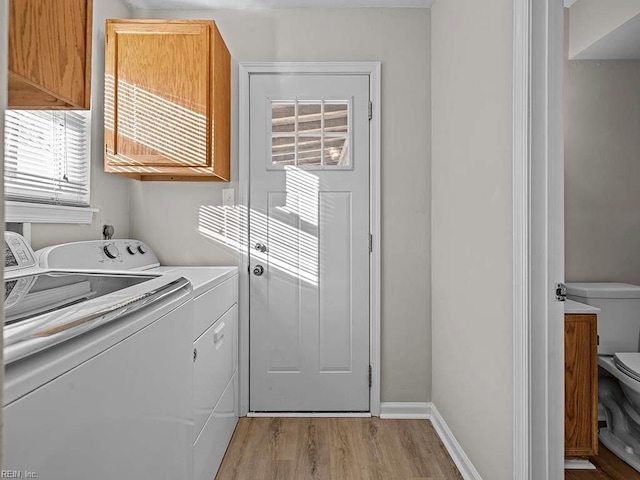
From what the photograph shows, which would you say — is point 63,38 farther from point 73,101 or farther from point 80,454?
point 80,454

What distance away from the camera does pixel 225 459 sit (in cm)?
215

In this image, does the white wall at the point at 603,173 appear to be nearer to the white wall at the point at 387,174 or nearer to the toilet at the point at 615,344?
the toilet at the point at 615,344

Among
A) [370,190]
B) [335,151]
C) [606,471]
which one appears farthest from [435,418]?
[335,151]

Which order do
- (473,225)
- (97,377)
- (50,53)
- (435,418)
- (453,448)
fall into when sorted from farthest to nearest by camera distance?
(435,418)
(453,448)
(473,225)
(50,53)
(97,377)

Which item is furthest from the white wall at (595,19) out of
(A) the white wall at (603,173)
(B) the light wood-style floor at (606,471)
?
(B) the light wood-style floor at (606,471)

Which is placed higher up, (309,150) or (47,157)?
(309,150)

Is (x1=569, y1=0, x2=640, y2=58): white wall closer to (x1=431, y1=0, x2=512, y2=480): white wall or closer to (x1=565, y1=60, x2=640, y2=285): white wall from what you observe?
(x1=565, y1=60, x2=640, y2=285): white wall

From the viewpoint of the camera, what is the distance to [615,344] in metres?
2.38

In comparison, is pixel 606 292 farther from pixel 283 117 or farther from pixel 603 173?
pixel 283 117

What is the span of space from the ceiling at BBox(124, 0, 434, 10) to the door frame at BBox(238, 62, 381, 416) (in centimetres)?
34

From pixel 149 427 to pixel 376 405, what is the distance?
1.85m

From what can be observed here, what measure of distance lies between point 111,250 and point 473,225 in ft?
5.79

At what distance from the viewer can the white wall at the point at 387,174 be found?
265 cm

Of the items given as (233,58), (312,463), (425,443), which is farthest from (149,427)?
(233,58)
